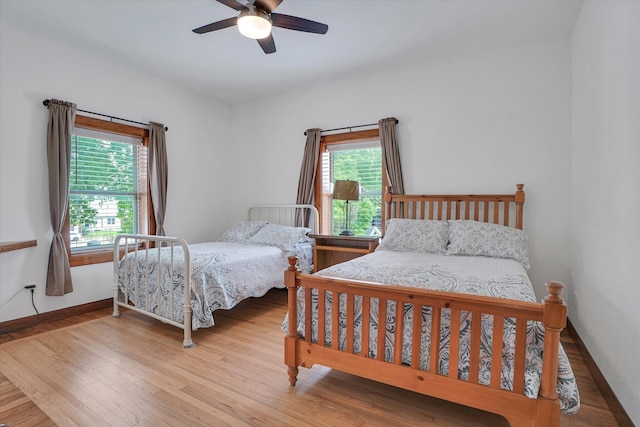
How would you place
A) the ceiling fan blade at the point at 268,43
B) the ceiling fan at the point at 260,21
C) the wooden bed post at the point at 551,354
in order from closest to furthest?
the wooden bed post at the point at 551,354 < the ceiling fan at the point at 260,21 < the ceiling fan blade at the point at 268,43

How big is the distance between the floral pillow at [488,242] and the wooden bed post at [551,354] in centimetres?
140

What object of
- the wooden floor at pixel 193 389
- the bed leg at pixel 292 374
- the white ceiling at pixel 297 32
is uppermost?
the white ceiling at pixel 297 32

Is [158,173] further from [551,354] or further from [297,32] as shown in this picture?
[551,354]

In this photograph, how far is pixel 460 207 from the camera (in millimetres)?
3232

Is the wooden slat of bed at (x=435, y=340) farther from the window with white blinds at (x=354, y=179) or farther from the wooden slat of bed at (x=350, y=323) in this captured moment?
the window with white blinds at (x=354, y=179)

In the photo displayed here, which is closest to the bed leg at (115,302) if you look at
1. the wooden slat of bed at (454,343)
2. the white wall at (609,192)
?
the wooden slat of bed at (454,343)

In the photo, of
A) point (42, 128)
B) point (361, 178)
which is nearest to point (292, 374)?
point (361, 178)

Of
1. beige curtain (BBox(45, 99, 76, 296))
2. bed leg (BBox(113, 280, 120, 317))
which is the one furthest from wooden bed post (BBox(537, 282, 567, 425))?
beige curtain (BBox(45, 99, 76, 296))

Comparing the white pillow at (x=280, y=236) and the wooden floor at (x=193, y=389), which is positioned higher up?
the white pillow at (x=280, y=236)

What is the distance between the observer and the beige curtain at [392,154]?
3518mm

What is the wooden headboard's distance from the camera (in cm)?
298

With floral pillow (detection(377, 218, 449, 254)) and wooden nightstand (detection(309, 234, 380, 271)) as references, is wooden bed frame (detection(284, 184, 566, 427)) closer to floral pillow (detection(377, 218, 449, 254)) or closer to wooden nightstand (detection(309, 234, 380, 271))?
floral pillow (detection(377, 218, 449, 254))

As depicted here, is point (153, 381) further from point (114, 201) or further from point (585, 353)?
point (585, 353)

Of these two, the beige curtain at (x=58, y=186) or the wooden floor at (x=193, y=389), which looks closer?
the wooden floor at (x=193, y=389)
